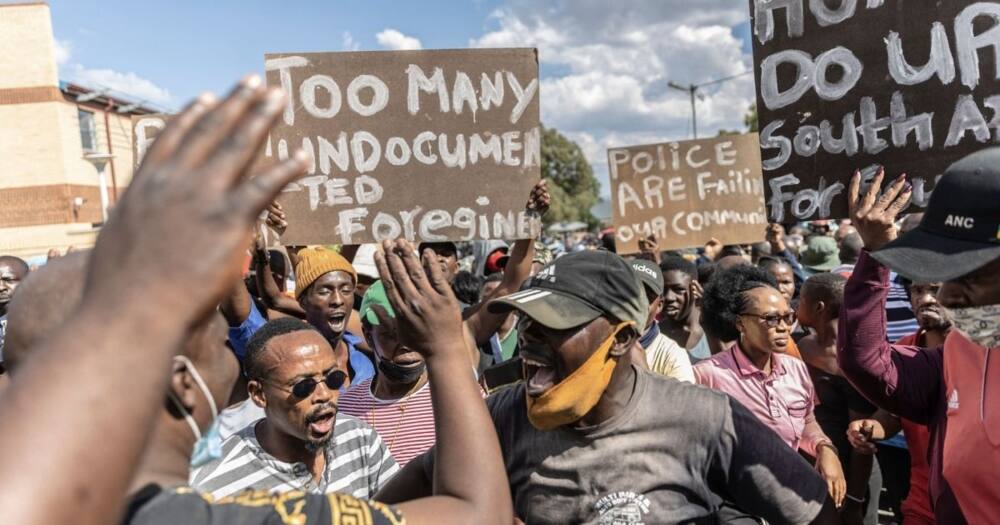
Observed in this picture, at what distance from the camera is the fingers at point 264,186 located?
0.88 metres

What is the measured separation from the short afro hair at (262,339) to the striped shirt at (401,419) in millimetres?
636

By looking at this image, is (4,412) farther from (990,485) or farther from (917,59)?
(917,59)

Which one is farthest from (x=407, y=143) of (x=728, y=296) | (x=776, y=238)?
(x=776, y=238)

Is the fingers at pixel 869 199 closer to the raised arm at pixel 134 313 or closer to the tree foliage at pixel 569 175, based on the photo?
the raised arm at pixel 134 313

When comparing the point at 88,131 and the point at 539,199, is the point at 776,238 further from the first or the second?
the point at 88,131

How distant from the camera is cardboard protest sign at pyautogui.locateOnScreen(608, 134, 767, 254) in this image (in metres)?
6.75

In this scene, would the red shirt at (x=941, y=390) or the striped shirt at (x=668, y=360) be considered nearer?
the red shirt at (x=941, y=390)

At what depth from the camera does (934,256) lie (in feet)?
6.61

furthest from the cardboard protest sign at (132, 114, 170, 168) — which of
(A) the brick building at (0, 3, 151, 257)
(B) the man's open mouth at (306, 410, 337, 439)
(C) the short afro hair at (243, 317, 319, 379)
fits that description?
(A) the brick building at (0, 3, 151, 257)

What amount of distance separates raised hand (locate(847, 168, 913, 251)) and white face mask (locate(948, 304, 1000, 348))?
399 mm

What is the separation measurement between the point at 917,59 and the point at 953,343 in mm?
1333

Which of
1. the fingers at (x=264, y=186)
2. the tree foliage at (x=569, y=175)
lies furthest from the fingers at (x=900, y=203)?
the tree foliage at (x=569, y=175)

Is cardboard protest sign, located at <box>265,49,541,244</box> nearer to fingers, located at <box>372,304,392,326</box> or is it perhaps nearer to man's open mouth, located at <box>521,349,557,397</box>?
fingers, located at <box>372,304,392,326</box>

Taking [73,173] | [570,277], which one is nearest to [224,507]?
[570,277]
